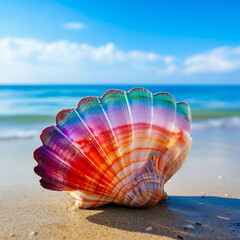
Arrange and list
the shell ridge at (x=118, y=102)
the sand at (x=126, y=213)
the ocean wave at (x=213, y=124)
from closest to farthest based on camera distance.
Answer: the sand at (x=126, y=213), the shell ridge at (x=118, y=102), the ocean wave at (x=213, y=124)

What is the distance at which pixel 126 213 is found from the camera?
230 cm

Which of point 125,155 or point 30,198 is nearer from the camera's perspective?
point 125,155

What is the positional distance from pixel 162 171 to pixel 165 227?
502mm

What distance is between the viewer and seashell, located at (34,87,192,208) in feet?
7.25

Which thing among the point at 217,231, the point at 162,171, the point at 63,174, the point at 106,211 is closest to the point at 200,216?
the point at 217,231

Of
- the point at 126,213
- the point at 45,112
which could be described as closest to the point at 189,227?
the point at 126,213

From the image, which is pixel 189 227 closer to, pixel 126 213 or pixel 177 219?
pixel 177 219

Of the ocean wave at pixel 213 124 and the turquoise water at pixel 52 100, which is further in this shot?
the turquoise water at pixel 52 100

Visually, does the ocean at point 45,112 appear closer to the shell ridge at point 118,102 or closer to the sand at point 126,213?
the sand at point 126,213

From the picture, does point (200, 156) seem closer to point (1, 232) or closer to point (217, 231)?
point (217, 231)

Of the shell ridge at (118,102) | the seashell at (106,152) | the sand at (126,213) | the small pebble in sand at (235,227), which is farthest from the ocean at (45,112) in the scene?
the small pebble in sand at (235,227)

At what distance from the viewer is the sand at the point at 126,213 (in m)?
2.02

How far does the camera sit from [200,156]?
501 cm

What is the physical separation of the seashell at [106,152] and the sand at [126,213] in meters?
0.16
